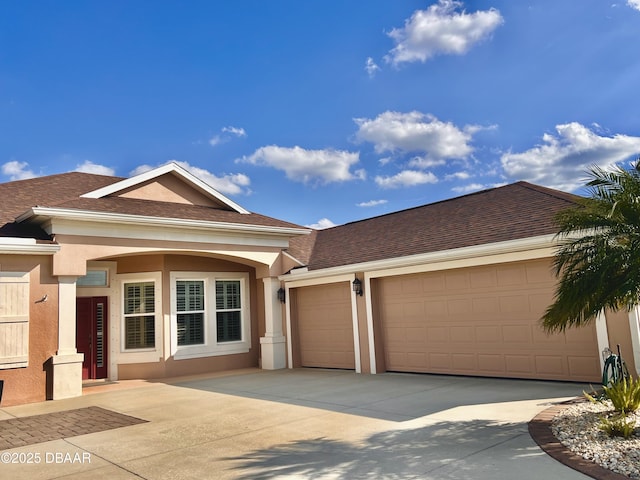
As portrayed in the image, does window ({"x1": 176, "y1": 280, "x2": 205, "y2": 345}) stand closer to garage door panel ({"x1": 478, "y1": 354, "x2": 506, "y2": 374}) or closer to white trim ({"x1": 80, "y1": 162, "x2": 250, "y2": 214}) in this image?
white trim ({"x1": 80, "y1": 162, "x2": 250, "y2": 214})

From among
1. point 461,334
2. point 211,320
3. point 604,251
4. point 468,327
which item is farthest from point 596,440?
point 211,320

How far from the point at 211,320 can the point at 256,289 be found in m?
1.85

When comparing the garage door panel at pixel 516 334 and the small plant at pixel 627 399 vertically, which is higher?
the garage door panel at pixel 516 334

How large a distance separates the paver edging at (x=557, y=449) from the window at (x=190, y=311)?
980 centimetres

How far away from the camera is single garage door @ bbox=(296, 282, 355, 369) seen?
13055 mm

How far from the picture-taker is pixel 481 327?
1029 cm

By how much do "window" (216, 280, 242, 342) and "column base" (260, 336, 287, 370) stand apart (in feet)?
3.15

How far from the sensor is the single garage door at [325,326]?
514 inches

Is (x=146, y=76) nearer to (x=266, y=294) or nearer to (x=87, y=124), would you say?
(x=87, y=124)

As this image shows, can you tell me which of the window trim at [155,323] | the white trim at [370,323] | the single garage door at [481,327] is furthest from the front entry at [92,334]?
the single garage door at [481,327]

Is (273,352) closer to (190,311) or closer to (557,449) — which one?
(190,311)

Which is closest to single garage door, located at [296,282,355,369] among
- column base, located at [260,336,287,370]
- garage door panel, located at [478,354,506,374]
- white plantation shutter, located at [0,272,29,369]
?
column base, located at [260,336,287,370]

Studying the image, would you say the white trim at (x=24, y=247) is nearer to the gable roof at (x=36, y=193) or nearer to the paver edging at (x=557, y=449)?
the gable roof at (x=36, y=193)

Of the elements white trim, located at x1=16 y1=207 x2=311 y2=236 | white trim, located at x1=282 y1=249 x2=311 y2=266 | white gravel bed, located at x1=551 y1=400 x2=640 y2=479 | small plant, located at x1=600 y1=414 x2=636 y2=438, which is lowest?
white gravel bed, located at x1=551 y1=400 x2=640 y2=479
